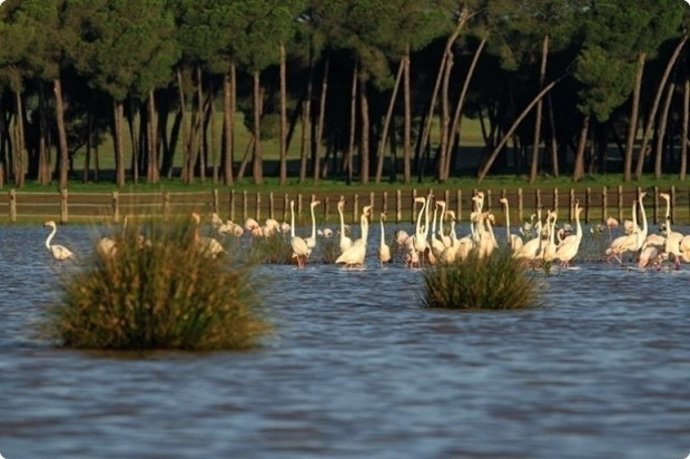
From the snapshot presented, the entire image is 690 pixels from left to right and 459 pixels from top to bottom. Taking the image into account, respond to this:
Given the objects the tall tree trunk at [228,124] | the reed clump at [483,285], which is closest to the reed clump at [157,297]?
the reed clump at [483,285]

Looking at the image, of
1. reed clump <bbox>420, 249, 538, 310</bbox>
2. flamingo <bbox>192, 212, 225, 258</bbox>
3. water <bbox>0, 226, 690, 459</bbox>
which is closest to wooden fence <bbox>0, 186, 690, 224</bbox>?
reed clump <bbox>420, 249, 538, 310</bbox>

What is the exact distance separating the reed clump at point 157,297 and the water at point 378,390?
222mm

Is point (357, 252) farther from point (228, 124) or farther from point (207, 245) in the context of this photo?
point (228, 124)

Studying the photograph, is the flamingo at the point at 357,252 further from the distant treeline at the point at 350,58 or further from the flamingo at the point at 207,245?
the distant treeline at the point at 350,58

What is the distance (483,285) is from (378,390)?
26.0ft

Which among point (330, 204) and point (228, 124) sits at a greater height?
point (228, 124)

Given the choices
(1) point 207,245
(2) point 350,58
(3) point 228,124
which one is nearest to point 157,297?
(1) point 207,245

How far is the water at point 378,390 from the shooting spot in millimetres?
13617

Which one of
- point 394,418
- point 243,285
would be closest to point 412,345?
point 243,285

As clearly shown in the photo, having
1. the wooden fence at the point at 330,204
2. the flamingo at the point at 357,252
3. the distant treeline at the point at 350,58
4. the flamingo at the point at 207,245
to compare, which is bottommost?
the wooden fence at the point at 330,204

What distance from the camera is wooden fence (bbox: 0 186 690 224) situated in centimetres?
6606

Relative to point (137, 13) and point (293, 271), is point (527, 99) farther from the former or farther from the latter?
point (293, 271)

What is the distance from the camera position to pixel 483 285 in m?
24.3

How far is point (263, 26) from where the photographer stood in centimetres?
8794
